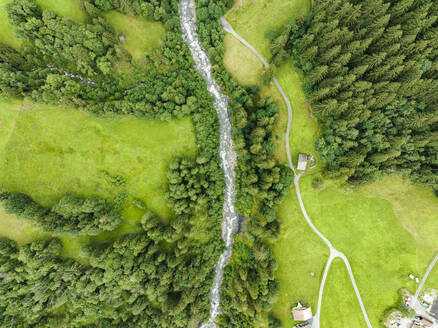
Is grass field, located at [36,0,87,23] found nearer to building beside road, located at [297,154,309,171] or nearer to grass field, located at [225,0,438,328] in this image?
grass field, located at [225,0,438,328]

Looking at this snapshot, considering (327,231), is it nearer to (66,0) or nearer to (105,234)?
(105,234)

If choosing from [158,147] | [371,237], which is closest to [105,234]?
[158,147]

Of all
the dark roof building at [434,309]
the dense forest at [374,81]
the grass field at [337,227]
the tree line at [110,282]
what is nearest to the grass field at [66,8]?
the grass field at [337,227]

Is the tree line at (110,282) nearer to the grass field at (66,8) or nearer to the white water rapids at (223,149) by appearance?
the white water rapids at (223,149)

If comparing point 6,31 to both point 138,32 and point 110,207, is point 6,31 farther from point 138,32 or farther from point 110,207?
point 110,207

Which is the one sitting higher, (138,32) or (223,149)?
(138,32)

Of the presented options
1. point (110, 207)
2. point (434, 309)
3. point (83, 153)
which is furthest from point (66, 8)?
point (434, 309)
